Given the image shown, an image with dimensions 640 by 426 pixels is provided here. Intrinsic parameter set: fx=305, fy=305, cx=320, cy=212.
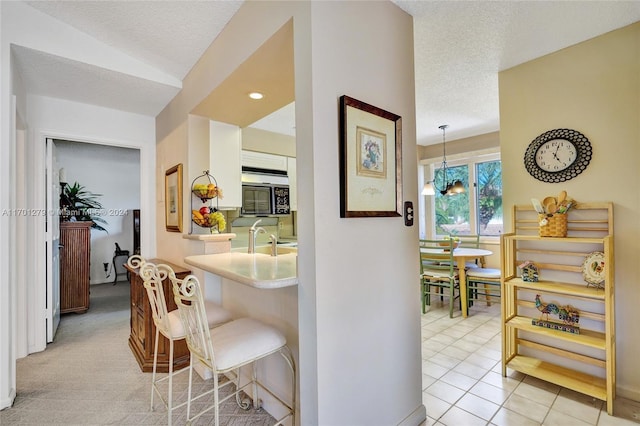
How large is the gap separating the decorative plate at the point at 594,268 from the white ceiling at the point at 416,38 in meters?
1.47

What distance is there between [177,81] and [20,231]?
1.90 meters

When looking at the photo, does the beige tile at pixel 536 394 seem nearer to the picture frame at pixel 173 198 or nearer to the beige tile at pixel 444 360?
the beige tile at pixel 444 360

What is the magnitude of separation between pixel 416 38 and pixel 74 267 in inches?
183

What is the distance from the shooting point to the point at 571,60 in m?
2.17

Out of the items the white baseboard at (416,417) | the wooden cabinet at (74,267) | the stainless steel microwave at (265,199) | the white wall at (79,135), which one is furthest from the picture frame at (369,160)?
the wooden cabinet at (74,267)

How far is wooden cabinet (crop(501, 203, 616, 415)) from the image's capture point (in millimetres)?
1938

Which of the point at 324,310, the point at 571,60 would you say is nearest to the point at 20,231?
the point at 324,310

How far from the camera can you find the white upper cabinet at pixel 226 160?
9.12 ft

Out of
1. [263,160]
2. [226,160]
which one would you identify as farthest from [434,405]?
[263,160]

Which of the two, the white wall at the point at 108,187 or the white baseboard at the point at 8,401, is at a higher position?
the white wall at the point at 108,187

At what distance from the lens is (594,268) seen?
1978mm

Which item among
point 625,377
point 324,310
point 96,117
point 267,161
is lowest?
point 625,377

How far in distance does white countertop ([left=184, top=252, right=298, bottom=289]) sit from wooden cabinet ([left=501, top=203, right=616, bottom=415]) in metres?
1.73

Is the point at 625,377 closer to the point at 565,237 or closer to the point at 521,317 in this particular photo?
the point at 521,317
